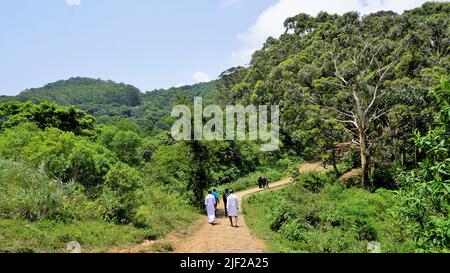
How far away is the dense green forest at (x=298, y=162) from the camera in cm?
914

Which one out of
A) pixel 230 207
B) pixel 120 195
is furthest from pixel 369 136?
pixel 120 195

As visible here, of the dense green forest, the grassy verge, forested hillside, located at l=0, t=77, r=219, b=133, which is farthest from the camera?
forested hillside, located at l=0, t=77, r=219, b=133

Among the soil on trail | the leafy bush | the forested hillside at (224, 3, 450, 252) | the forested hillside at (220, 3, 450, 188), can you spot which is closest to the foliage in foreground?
the forested hillside at (224, 3, 450, 252)

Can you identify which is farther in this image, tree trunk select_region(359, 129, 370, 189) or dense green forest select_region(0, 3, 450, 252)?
tree trunk select_region(359, 129, 370, 189)

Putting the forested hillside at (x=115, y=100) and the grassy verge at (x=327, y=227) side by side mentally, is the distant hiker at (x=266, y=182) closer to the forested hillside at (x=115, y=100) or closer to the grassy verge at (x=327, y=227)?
the grassy verge at (x=327, y=227)

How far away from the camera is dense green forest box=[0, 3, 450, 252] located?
914 centimetres

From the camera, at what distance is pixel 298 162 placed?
126ft

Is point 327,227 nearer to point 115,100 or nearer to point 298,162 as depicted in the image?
point 298,162

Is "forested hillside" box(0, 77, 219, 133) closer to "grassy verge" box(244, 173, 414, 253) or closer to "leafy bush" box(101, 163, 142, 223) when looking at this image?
"grassy verge" box(244, 173, 414, 253)

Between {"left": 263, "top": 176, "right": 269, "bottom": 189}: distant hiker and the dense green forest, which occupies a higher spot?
the dense green forest

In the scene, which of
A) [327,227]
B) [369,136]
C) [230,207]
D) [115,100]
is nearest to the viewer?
[230,207]

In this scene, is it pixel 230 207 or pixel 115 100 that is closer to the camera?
pixel 230 207
